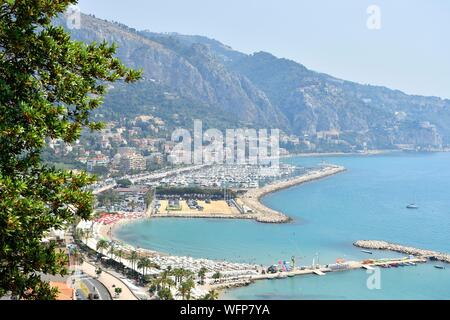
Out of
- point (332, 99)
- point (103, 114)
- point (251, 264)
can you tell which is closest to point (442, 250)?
point (251, 264)

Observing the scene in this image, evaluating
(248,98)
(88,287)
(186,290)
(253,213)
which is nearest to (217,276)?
(186,290)

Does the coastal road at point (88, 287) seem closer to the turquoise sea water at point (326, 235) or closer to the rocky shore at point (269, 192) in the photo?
the turquoise sea water at point (326, 235)

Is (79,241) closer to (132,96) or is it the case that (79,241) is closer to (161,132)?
(161,132)

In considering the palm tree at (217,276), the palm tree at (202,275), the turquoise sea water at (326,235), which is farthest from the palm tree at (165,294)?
the palm tree at (217,276)

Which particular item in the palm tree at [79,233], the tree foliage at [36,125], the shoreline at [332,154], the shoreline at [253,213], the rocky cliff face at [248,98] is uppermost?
the rocky cliff face at [248,98]

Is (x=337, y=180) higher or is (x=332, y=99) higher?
(x=332, y=99)

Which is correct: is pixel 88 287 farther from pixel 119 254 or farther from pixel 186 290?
pixel 119 254
